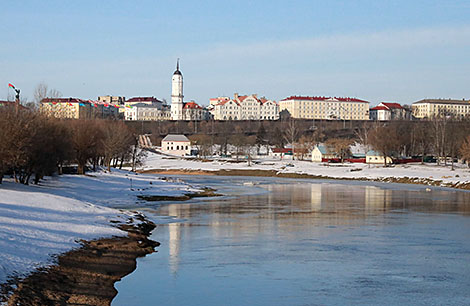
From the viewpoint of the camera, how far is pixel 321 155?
99.8 m

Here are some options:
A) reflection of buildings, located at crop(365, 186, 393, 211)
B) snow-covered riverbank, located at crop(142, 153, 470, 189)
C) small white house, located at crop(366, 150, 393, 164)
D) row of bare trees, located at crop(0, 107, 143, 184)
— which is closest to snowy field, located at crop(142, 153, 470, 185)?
snow-covered riverbank, located at crop(142, 153, 470, 189)

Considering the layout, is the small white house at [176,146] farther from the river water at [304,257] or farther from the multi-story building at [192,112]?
the river water at [304,257]

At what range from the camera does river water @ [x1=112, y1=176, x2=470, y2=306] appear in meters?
13.9

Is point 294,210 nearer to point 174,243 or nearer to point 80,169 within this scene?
point 174,243

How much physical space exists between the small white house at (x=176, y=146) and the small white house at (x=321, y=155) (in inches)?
1308

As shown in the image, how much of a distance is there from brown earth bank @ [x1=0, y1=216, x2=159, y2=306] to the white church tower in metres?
168

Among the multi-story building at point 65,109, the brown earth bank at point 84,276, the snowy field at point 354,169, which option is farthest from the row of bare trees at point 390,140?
the brown earth bank at point 84,276

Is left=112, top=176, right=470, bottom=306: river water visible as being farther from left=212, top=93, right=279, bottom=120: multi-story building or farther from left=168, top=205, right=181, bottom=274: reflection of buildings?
left=212, top=93, right=279, bottom=120: multi-story building

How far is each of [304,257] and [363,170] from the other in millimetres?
55987

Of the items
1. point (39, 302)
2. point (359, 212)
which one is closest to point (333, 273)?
point (39, 302)

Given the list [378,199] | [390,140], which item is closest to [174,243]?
[378,199]

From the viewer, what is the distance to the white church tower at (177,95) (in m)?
187

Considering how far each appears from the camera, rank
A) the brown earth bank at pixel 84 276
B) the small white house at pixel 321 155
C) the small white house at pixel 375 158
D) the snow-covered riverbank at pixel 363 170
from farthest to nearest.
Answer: the small white house at pixel 321 155
the small white house at pixel 375 158
the snow-covered riverbank at pixel 363 170
the brown earth bank at pixel 84 276

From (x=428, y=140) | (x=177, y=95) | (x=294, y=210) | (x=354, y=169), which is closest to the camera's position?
(x=294, y=210)
